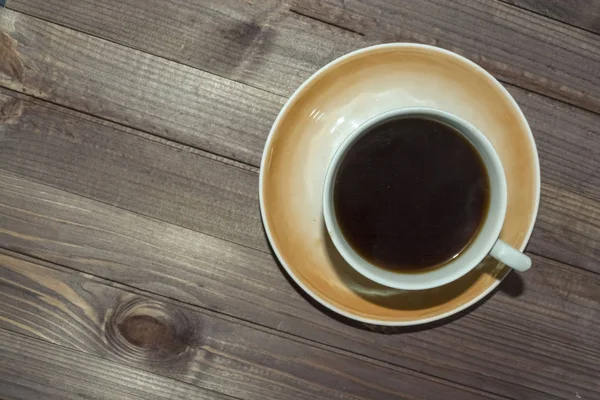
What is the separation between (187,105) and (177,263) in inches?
7.4

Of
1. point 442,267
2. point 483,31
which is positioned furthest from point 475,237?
point 483,31

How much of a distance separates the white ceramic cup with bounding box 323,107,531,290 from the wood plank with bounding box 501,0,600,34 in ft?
0.87

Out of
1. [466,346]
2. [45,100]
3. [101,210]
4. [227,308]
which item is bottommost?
[466,346]

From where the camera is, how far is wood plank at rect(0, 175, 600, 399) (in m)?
0.72

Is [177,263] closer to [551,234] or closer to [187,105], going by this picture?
[187,105]

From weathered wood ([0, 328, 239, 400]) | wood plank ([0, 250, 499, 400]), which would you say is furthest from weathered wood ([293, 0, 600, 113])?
weathered wood ([0, 328, 239, 400])

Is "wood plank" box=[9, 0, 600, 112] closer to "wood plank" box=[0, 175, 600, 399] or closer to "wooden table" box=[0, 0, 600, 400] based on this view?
"wooden table" box=[0, 0, 600, 400]

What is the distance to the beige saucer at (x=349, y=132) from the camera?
0.58 m

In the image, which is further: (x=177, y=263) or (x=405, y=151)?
(x=177, y=263)

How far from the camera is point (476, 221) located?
1.87ft

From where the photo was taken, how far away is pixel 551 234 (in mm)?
713

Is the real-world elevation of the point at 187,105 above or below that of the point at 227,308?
above

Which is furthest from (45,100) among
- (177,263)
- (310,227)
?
(310,227)

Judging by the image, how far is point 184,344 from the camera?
0.73 metres
